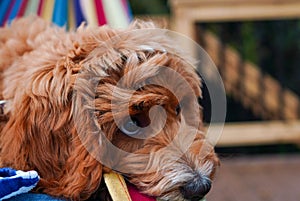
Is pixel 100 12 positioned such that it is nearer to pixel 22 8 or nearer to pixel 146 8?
pixel 22 8

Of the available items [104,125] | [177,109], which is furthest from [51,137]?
[177,109]

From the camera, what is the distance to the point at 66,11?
3.65 metres

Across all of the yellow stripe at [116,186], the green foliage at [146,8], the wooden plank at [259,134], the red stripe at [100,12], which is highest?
the red stripe at [100,12]

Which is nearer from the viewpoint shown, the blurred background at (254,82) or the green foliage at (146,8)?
the blurred background at (254,82)

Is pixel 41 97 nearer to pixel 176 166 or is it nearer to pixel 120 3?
pixel 176 166

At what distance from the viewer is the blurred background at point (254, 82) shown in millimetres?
7266

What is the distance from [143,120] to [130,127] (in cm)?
6

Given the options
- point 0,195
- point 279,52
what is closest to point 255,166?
point 279,52

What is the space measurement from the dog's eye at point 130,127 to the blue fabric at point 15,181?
1.20 ft

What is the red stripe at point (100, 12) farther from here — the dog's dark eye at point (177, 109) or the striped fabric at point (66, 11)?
the dog's dark eye at point (177, 109)

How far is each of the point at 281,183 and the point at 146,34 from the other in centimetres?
469

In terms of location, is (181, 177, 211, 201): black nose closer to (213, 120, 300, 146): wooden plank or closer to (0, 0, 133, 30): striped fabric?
(0, 0, 133, 30): striped fabric

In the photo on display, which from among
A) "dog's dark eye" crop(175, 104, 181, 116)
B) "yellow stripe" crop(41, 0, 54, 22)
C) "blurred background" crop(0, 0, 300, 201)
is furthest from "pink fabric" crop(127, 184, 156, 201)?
"blurred background" crop(0, 0, 300, 201)

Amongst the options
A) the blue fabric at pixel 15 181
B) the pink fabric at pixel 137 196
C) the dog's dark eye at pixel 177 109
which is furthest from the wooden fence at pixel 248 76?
the blue fabric at pixel 15 181
